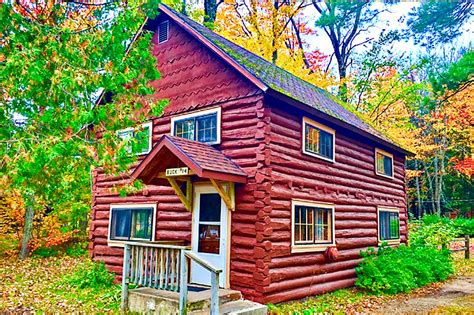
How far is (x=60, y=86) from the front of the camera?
6.73 metres

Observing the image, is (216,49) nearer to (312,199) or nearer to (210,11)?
(312,199)

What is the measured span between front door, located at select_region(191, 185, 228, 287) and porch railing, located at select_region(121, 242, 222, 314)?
1.47m

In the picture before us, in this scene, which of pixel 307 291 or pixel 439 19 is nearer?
pixel 307 291

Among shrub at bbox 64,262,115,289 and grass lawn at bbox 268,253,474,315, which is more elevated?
shrub at bbox 64,262,115,289

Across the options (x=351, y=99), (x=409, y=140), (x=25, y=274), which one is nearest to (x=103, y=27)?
(x=25, y=274)

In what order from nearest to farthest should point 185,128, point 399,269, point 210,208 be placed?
point 210,208
point 185,128
point 399,269

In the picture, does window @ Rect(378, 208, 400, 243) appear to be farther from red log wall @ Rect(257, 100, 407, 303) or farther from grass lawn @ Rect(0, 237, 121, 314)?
grass lawn @ Rect(0, 237, 121, 314)

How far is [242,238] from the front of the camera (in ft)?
30.5

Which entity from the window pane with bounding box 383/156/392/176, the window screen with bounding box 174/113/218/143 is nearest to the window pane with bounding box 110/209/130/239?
the window screen with bounding box 174/113/218/143

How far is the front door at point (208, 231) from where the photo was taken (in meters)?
9.60

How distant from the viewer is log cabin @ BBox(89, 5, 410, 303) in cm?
918

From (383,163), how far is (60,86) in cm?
1275

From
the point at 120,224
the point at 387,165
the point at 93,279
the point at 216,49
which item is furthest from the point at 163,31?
the point at 387,165

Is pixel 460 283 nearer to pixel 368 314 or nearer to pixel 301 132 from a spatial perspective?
pixel 368 314
